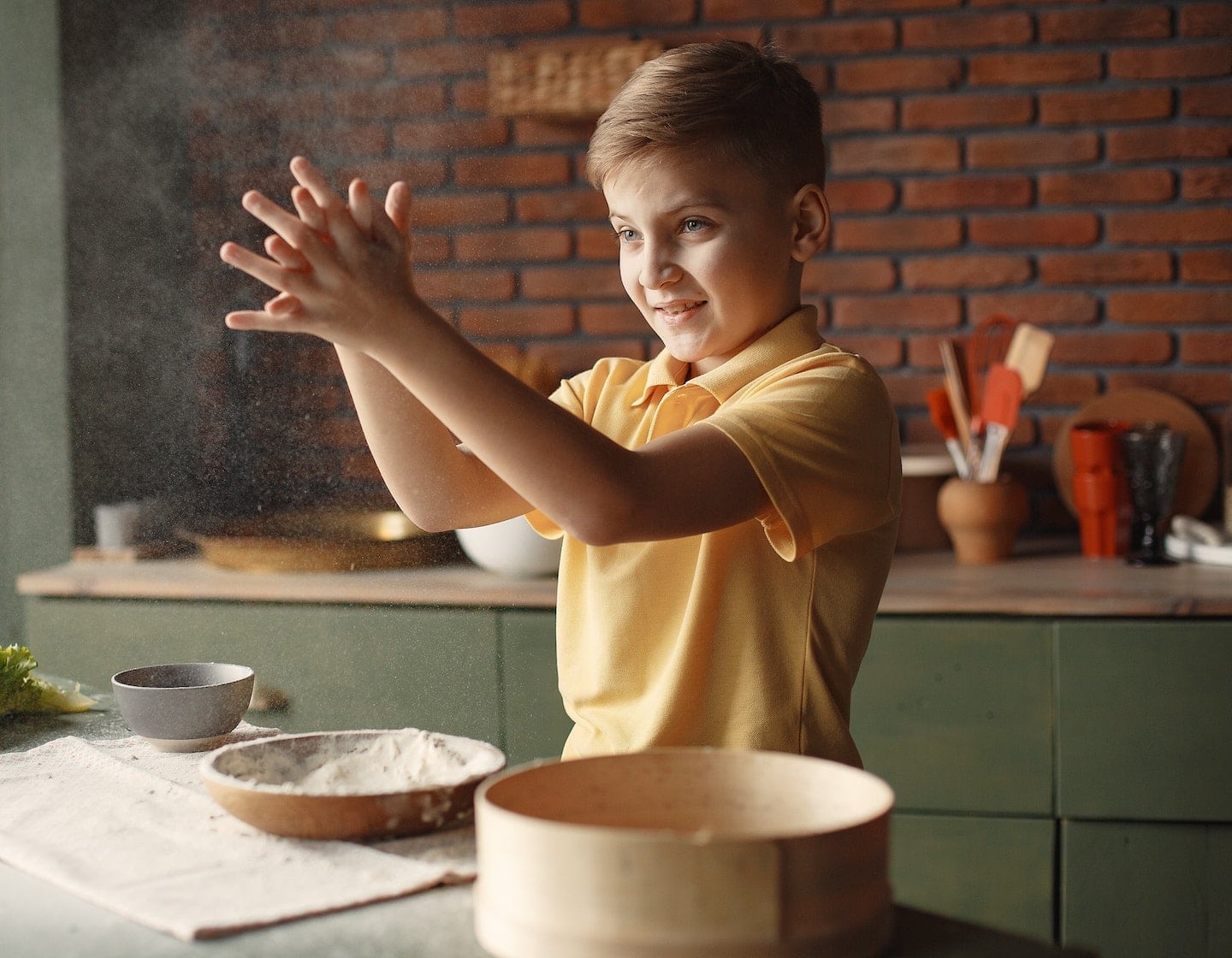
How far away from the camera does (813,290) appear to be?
7.76 ft

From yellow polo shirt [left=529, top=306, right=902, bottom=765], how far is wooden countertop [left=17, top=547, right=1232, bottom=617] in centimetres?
84

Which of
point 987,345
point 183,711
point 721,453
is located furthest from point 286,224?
point 987,345

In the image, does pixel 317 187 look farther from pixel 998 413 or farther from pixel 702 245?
pixel 998 413

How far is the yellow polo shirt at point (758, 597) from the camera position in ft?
2.98

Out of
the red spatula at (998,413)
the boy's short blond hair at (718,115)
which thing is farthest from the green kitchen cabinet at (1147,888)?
the boy's short blond hair at (718,115)

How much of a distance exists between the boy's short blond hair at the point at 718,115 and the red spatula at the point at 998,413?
1.14 meters

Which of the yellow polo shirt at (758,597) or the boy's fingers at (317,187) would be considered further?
the yellow polo shirt at (758,597)

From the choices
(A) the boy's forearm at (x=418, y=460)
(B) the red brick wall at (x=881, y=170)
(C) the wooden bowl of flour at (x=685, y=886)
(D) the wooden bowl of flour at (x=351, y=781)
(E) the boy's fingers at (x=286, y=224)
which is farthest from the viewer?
(B) the red brick wall at (x=881, y=170)

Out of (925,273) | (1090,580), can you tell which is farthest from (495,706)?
(925,273)

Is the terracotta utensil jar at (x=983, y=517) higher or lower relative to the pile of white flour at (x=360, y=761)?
higher

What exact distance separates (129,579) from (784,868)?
65.7 inches

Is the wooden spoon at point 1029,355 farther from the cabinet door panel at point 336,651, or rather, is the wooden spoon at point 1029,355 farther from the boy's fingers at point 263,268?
the boy's fingers at point 263,268

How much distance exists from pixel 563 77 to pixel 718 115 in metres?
1.40

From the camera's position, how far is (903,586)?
1885mm
